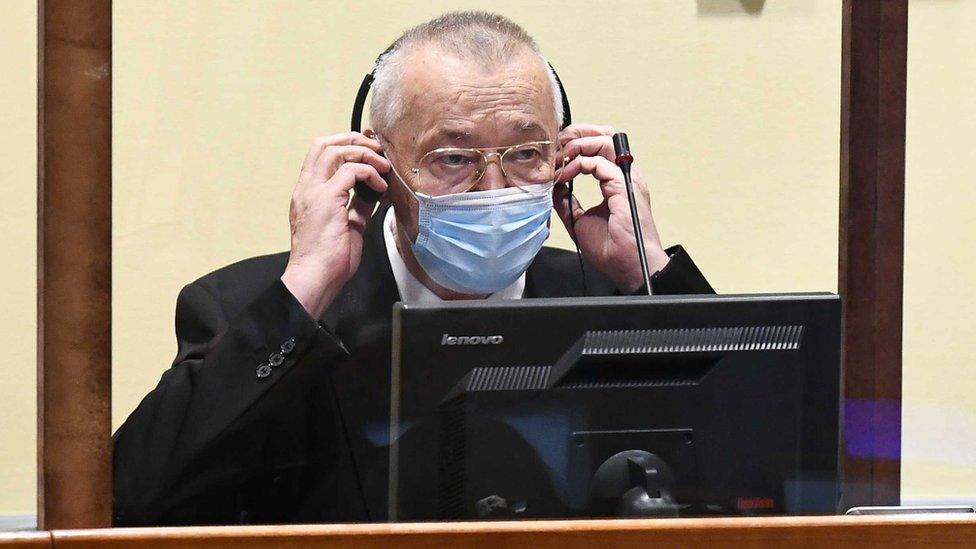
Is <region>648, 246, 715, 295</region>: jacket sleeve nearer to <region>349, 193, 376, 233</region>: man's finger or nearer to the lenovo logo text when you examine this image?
<region>349, 193, 376, 233</region>: man's finger

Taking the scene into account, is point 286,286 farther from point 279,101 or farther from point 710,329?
point 710,329

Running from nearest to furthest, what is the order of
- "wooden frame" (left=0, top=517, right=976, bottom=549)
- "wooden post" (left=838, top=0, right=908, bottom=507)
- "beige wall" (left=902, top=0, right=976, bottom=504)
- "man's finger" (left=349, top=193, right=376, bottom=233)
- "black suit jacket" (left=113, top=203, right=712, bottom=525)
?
"wooden frame" (left=0, top=517, right=976, bottom=549) < "black suit jacket" (left=113, top=203, right=712, bottom=525) < "wooden post" (left=838, top=0, right=908, bottom=507) < "man's finger" (left=349, top=193, right=376, bottom=233) < "beige wall" (left=902, top=0, right=976, bottom=504)

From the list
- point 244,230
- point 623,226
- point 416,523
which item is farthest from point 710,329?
point 244,230

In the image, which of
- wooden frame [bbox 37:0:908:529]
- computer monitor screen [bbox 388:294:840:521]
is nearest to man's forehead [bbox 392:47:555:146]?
computer monitor screen [bbox 388:294:840:521]

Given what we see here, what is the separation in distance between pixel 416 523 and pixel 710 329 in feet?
1.04

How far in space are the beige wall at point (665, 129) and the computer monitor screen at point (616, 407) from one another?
1.67 ft

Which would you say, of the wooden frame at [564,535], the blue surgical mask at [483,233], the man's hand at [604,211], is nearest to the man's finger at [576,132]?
the man's hand at [604,211]

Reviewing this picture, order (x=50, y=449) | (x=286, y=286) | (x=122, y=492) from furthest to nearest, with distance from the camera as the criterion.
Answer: (x=286, y=286), (x=122, y=492), (x=50, y=449)

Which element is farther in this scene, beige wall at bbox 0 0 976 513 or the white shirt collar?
the white shirt collar

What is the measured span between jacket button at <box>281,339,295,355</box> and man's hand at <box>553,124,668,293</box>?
1.77 feet

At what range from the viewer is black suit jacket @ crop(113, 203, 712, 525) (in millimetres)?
1442

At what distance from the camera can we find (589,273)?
1.94m

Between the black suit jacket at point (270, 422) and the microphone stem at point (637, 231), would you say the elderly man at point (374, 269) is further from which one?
the microphone stem at point (637, 231)

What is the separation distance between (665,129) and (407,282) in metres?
0.51
